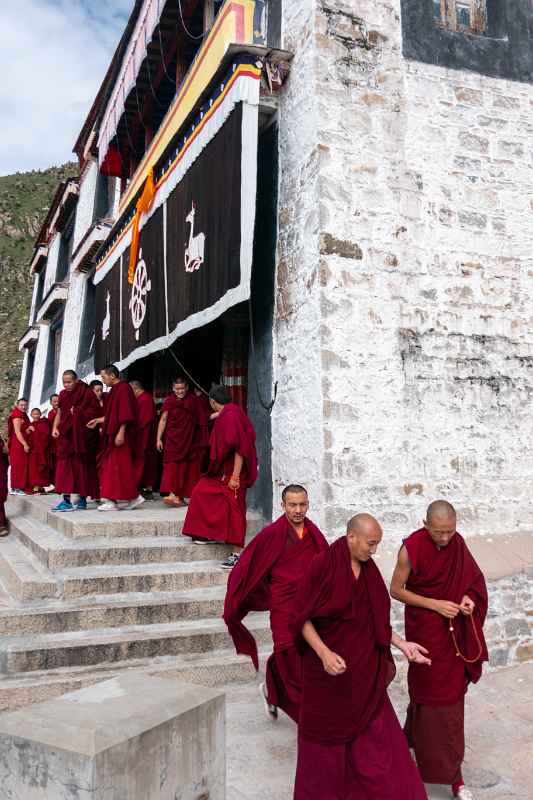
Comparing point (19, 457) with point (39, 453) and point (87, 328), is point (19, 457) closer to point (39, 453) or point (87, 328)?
point (39, 453)

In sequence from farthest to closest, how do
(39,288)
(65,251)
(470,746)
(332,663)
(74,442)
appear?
1. (39,288)
2. (65,251)
3. (74,442)
4. (470,746)
5. (332,663)

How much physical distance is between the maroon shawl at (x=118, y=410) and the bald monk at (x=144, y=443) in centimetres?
24

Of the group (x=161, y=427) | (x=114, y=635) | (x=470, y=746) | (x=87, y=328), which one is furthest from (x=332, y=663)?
(x=87, y=328)

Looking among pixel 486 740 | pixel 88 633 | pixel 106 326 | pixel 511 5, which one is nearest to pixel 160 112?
pixel 106 326

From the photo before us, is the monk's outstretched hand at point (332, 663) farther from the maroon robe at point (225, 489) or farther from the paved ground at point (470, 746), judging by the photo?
the maroon robe at point (225, 489)

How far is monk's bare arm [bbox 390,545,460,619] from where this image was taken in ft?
9.55

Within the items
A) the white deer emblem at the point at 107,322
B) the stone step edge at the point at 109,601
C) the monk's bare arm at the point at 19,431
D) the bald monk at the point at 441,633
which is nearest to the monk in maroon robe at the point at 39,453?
the monk's bare arm at the point at 19,431

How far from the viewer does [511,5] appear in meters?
5.77

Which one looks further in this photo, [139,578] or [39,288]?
[39,288]

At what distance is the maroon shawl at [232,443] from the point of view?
4.84 metres

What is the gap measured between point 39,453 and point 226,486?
5919mm

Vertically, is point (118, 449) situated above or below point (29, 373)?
below

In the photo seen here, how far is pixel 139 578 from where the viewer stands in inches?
170

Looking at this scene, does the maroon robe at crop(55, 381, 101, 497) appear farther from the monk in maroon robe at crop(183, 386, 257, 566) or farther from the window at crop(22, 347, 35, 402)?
the window at crop(22, 347, 35, 402)
